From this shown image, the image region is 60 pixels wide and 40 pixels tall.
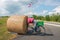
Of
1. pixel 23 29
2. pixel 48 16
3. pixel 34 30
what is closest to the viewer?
pixel 23 29

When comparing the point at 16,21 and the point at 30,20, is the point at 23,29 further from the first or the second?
the point at 30,20

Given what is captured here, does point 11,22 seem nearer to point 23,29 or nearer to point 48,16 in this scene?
point 23,29

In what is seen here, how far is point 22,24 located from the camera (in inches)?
Result: 624

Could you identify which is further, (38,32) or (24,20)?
(38,32)

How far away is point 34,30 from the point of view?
18.0 metres

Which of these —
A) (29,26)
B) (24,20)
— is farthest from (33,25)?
(24,20)

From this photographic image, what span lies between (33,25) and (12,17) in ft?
8.63

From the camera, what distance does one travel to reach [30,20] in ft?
60.8

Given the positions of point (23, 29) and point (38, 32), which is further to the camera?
point (38, 32)

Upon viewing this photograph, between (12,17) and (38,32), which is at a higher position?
(12,17)

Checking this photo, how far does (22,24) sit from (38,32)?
103 inches

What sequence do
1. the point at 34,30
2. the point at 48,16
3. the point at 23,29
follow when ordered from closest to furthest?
the point at 23,29 < the point at 34,30 < the point at 48,16

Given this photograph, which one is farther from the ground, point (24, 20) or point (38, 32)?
point (24, 20)

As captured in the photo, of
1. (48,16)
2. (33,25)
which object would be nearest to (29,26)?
(33,25)
